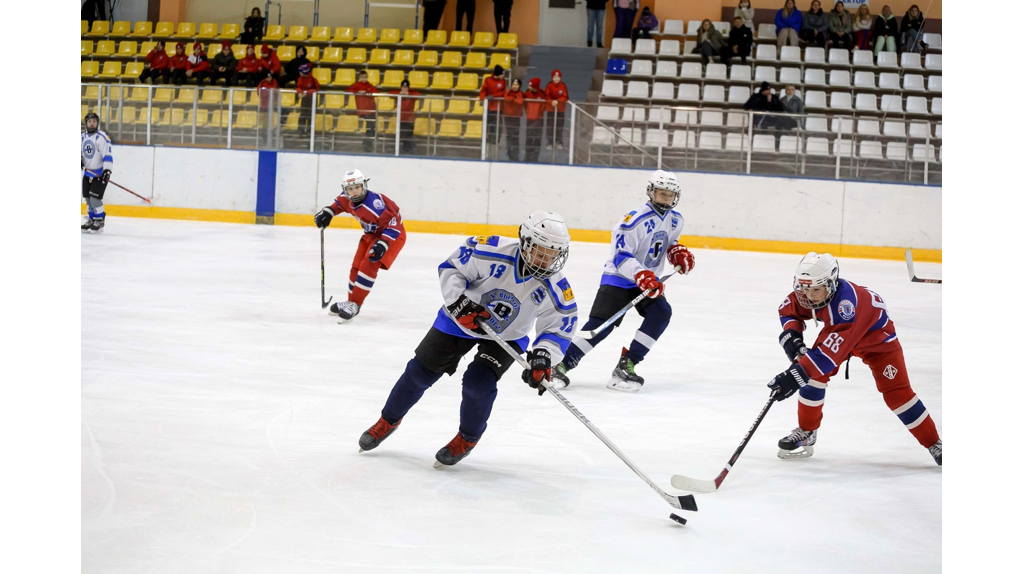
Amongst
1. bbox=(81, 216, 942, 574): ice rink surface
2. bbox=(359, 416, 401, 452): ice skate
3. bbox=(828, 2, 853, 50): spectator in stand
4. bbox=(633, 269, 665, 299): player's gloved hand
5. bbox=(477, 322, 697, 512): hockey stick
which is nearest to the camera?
bbox=(81, 216, 942, 574): ice rink surface

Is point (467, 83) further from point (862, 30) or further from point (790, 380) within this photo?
point (790, 380)

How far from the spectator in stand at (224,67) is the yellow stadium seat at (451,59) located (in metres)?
3.48

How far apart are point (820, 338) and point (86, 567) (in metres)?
2.63

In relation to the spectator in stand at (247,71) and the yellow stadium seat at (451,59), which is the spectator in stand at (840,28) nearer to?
the yellow stadium seat at (451,59)

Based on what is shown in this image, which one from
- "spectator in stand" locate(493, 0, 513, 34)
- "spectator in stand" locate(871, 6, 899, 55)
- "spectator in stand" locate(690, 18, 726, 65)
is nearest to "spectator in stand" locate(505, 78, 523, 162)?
"spectator in stand" locate(690, 18, 726, 65)

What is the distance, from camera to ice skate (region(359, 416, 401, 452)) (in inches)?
144

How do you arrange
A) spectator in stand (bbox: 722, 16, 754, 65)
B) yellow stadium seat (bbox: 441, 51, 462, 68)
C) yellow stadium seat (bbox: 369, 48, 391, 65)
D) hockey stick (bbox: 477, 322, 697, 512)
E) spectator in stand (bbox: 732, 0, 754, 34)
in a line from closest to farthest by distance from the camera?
hockey stick (bbox: 477, 322, 697, 512) → spectator in stand (bbox: 722, 16, 754, 65) → spectator in stand (bbox: 732, 0, 754, 34) → yellow stadium seat (bbox: 441, 51, 462, 68) → yellow stadium seat (bbox: 369, 48, 391, 65)

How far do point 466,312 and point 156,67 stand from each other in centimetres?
1412

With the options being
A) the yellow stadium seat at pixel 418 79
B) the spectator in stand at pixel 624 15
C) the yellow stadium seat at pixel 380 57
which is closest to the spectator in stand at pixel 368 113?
the yellow stadium seat at pixel 418 79

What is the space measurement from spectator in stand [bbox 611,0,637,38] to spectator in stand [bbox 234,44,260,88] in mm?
6087

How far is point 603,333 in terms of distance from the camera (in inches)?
209

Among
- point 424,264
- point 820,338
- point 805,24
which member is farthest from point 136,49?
point 820,338

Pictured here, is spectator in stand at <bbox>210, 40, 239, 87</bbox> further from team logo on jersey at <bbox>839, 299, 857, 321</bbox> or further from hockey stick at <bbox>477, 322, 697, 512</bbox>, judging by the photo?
team logo on jersey at <bbox>839, 299, 857, 321</bbox>
